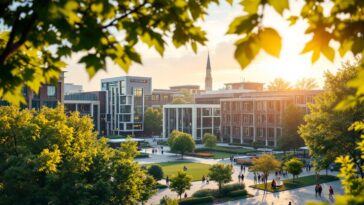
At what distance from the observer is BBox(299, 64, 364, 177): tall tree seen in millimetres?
24891

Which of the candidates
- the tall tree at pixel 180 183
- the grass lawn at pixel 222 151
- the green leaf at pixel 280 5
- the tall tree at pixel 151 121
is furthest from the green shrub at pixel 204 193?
the tall tree at pixel 151 121

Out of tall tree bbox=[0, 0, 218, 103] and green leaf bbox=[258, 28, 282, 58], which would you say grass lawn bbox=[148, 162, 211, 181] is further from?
green leaf bbox=[258, 28, 282, 58]

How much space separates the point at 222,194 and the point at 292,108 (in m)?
32.6

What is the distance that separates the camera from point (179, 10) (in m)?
4.59

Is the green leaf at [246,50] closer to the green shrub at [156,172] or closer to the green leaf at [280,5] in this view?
the green leaf at [280,5]

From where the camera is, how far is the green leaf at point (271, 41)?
123 inches

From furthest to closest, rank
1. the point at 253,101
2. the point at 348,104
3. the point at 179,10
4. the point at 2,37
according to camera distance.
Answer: the point at 253,101 → the point at 2,37 → the point at 179,10 → the point at 348,104

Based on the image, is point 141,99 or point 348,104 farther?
point 141,99

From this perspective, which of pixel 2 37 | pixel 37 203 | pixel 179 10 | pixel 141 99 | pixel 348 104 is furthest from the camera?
pixel 141 99

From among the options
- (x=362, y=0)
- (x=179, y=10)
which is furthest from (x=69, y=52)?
(x=362, y=0)

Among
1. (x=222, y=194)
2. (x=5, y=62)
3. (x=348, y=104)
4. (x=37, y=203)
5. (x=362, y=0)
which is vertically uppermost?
(x=362, y=0)

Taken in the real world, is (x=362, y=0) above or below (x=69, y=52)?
above

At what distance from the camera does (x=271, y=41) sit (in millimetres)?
3152

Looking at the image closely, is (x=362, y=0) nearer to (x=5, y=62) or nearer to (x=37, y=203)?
(x=5, y=62)
